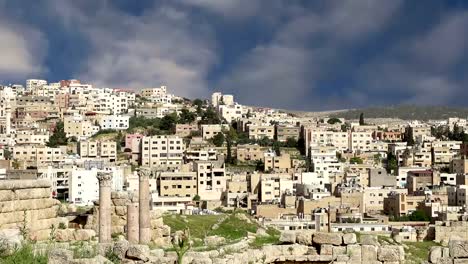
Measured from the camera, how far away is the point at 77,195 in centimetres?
6688

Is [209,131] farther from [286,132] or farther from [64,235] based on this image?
[64,235]

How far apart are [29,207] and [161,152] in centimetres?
7389

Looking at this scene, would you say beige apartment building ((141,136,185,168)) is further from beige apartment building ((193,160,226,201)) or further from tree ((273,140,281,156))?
tree ((273,140,281,156))

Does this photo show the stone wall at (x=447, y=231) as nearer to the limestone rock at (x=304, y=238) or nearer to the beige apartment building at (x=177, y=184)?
the limestone rock at (x=304, y=238)

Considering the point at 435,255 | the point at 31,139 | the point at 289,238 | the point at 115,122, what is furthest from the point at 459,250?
the point at 115,122

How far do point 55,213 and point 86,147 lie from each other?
77.2 metres

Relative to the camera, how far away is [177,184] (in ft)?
251

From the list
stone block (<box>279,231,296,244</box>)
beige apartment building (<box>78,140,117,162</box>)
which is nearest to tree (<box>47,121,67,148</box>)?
beige apartment building (<box>78,140,117,162</box>)

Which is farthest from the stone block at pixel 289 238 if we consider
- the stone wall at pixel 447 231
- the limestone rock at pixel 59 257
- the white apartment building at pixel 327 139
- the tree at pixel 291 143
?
the tree at pixel 291 143

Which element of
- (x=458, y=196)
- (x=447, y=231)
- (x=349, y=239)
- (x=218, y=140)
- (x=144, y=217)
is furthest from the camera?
(x=218, y=140)

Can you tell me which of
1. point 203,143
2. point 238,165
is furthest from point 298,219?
point 203,143

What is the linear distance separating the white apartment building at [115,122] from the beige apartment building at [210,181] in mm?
30711

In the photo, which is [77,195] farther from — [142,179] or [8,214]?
[8,214]

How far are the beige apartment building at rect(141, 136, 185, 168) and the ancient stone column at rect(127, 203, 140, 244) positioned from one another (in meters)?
69.0
